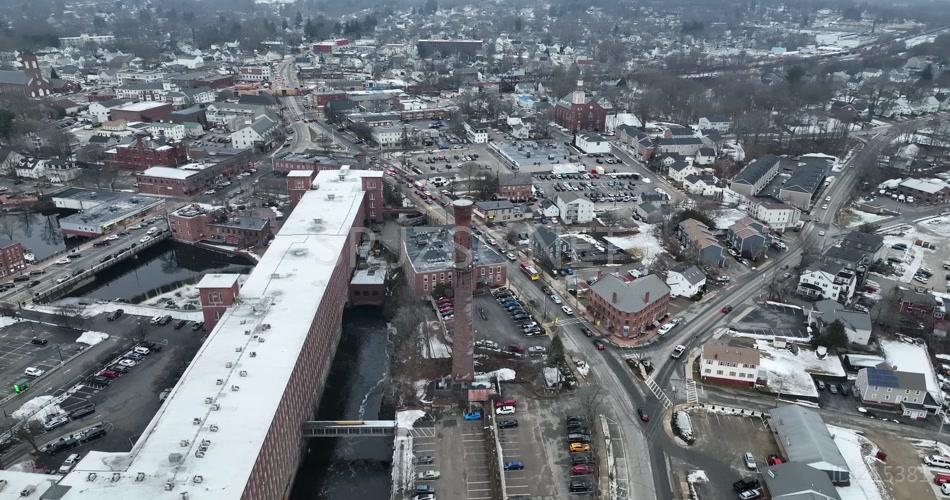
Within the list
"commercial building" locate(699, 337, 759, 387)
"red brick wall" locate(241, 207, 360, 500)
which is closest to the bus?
"red brick wall" locate(241, 207, 360, 500)

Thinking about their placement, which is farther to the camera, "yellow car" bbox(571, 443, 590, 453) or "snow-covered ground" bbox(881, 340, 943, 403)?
"snow-covered ground" bbox(881, 340, 943, 403)

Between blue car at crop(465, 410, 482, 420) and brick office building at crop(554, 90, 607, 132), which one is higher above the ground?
brick office building at crop(554, 90, 607, 132)

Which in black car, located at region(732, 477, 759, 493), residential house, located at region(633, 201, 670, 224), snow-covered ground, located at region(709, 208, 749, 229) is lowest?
black car, located at region(732, 477, 759, 493)

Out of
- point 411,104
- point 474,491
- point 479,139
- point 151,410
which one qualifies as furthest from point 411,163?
point 474,491

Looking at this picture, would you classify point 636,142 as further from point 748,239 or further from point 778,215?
point 748,239

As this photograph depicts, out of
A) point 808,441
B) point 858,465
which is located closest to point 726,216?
point 858,465

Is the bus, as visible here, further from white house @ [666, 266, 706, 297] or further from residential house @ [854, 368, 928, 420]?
residential house @ [854, 368, 928, 420]
